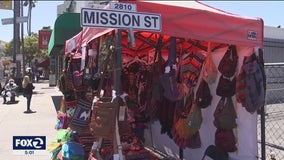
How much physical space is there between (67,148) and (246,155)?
280cm

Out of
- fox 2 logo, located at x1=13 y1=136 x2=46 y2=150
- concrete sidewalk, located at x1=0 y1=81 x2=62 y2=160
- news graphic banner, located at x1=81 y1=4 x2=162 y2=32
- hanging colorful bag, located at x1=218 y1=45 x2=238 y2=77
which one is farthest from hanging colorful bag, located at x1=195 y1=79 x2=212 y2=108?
concrete sidewalk, located at x1=0 y1=81 x2=62 y2=160

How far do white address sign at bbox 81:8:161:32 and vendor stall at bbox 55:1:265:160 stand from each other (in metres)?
0.03

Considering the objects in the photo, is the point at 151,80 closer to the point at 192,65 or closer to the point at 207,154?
the point at 192,65

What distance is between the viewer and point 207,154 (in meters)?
6.22

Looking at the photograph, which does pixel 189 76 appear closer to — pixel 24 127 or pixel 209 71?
pixel 209 71

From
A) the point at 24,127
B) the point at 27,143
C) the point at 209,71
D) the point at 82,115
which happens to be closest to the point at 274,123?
the point at 209,71

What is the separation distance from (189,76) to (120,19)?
2215 millimetres

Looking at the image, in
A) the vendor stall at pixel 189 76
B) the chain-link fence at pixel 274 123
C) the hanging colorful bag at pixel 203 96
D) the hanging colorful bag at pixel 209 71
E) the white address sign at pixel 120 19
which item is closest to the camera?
the white address sign at pixel 120 19

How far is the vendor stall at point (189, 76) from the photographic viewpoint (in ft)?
17.5

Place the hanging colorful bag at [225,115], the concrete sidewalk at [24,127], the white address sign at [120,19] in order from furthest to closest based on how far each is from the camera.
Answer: the concrete sidewalk at [24,127], the hanging colorful bag at [225,115], the white address sign at [120,19]

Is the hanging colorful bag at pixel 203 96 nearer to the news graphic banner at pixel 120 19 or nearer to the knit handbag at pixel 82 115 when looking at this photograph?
the news graphic banner at pixel 120 19

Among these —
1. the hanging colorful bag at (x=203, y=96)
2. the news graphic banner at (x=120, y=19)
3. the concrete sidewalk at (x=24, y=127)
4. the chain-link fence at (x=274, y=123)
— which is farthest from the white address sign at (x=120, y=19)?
the concrete sidewalk at (x=24, y=127)

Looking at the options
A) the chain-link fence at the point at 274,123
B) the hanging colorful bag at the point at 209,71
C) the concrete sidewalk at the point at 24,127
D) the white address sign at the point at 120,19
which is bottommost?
the concrete sidewalk at the point at 24,127

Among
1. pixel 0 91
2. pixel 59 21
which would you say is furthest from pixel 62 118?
pixel 0 91
